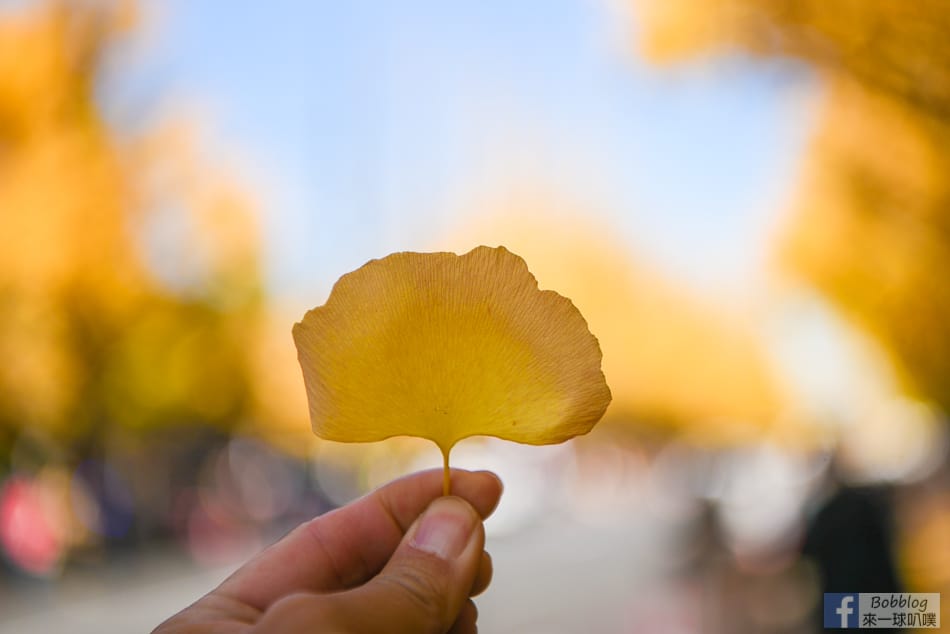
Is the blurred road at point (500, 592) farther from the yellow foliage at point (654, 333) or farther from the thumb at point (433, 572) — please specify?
the thumb at point (433, 572)

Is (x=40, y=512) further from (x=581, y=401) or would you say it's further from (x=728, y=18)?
(x=581, y=401)

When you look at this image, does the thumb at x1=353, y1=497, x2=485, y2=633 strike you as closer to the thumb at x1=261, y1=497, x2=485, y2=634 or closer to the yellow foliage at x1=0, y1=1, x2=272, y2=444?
the thumb at x1=261, y1=497, x2=485, y2=634

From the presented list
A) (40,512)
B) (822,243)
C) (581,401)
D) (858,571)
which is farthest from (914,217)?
(40,512)

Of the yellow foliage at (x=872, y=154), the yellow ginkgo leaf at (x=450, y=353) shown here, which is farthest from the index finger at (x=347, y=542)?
the yellow foliage at (x=872, y=154)

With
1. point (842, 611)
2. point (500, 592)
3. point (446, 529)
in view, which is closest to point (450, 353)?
point (446, 529)

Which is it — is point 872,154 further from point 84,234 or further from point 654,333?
point 84,234

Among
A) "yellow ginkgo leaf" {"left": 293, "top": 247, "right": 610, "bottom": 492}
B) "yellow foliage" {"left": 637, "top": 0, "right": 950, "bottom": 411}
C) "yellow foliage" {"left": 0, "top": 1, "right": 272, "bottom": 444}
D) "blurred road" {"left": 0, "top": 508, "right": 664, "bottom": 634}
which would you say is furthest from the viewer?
"yellow foliage" {"left": 0, "top": 1, "right": 272, "bottom": 444}

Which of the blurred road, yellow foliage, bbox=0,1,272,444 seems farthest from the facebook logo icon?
yellow foliage, bbox=0,1,272,444

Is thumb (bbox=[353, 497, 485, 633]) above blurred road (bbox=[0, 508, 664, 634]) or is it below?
above
